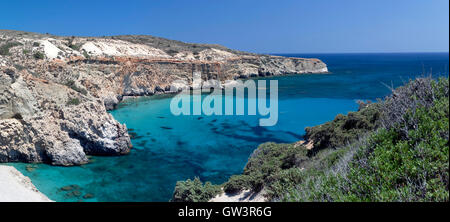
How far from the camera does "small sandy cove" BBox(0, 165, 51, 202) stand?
9.74 meters

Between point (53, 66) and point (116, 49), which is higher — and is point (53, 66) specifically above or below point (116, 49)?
below

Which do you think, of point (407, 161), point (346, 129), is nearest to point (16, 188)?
point (346, 129)

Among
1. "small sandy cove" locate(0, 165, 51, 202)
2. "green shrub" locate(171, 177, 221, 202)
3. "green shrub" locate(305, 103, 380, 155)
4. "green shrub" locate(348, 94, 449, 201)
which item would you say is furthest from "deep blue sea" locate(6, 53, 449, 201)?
"green shrub" locate(171, 177, 221, 202)

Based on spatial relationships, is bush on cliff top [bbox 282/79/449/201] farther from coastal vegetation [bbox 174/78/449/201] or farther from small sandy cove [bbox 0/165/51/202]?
small sandy cove [bbox 0/165/51/202]

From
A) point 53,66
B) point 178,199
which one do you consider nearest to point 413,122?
point 178,199

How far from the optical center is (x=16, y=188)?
34.6ft

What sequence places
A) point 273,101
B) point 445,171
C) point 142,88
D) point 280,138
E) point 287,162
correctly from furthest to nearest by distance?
point 142,88 → point 273,101 → point 280,138 → point 287,162 → point 445,171

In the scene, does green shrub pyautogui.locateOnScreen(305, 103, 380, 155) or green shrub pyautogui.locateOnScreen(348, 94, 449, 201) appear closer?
green shrub pyautogui.locateOnScreen(348, 94, 449, 201)

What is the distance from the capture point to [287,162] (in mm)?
9461

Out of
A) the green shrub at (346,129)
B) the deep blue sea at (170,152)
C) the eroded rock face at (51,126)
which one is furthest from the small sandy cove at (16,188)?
the green shrub at (346,129)

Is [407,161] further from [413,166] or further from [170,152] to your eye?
[170,152]

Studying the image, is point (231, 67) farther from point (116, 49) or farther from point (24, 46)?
point (24, 46)

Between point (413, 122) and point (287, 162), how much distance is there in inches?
199

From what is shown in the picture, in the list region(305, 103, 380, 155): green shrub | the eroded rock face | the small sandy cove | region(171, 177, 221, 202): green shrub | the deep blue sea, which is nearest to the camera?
region(171, 177, 221, 202): green shrub
